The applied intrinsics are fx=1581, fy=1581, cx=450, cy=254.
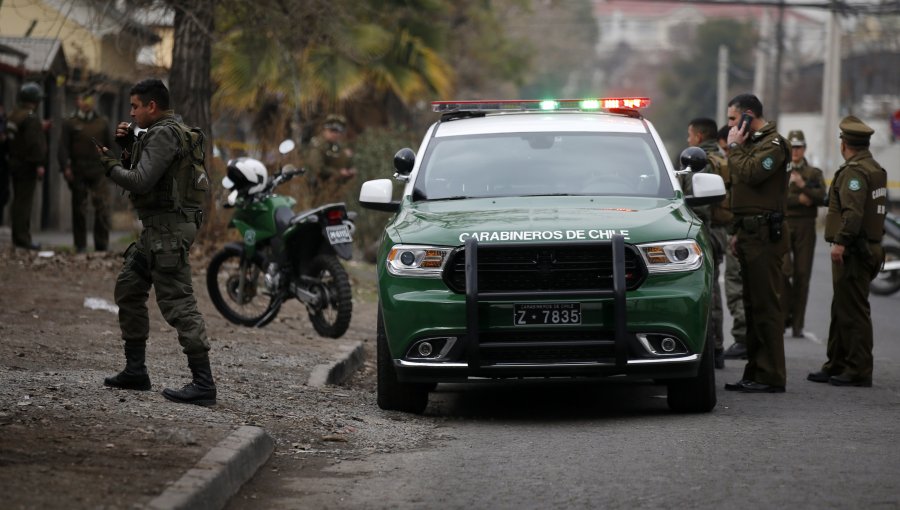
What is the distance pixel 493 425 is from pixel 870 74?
209ft

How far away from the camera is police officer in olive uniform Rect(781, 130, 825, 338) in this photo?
1419 cm

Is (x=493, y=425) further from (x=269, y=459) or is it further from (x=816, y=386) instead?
(x=816, y=386)

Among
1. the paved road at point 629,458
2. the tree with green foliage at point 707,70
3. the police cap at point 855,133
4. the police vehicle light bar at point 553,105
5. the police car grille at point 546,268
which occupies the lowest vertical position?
the paved road at point 629,458

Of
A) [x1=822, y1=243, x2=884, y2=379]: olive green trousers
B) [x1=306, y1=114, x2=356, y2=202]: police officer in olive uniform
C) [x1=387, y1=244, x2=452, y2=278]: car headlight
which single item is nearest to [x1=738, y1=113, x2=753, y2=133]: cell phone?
[x1=822, y1=243, x2=884, y2=379]: olive green trousers

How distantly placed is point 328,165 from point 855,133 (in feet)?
28.7

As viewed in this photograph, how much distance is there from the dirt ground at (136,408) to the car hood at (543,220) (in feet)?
3.62

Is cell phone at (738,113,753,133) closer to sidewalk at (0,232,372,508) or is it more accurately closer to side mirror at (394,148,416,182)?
side mirror at (394,148,416,182)

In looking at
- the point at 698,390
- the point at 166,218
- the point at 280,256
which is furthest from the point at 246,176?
the point at 698,390

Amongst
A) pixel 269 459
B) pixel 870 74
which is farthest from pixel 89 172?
pixel 870 74

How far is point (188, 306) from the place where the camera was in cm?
832

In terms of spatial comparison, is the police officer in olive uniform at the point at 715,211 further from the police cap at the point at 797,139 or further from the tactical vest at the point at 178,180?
the tactical vest at the point at 178,180

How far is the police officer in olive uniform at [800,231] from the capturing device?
14188 millimetres

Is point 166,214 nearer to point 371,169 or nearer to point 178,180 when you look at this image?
point 178,180

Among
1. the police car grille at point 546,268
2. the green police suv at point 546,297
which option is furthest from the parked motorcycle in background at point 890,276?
the police car grille at point 546,268
